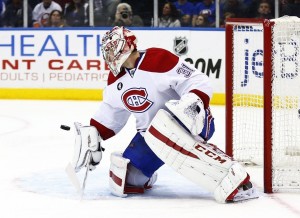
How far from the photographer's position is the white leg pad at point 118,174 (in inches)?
147

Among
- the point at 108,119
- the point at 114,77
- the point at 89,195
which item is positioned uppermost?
the point at 114,77

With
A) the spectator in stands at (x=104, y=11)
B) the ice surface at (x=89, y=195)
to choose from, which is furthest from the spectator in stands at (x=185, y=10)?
the ice surface at (x=89, y=195)

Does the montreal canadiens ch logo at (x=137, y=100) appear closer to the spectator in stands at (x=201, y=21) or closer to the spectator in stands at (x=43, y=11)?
the spectator in stands at (x=201, y=21)

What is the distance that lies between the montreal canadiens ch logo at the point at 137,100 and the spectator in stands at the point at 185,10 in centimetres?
503

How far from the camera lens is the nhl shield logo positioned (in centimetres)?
822

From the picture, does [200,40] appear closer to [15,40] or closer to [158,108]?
[15,40]

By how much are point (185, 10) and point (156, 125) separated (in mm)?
5352

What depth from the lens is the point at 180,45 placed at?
27.1 feet

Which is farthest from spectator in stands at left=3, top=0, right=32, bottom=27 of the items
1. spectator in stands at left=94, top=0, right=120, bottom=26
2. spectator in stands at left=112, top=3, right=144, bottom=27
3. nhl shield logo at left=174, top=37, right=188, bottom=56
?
nhl shield logo at left=174, top=37, right=188, bottom=56

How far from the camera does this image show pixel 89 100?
8.62 m

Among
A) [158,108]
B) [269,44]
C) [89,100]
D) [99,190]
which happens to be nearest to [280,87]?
[269,44]

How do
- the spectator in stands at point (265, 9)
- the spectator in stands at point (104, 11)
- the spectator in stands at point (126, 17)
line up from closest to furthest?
1. the spectator in stands at point (265, 9)
2. the spectator in stands at point (126, 17)
3. the spectator in stands at point (104, 11)

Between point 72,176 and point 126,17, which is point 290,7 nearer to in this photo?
point 126,17

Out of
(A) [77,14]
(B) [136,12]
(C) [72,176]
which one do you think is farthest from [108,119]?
(A) [77,14]
